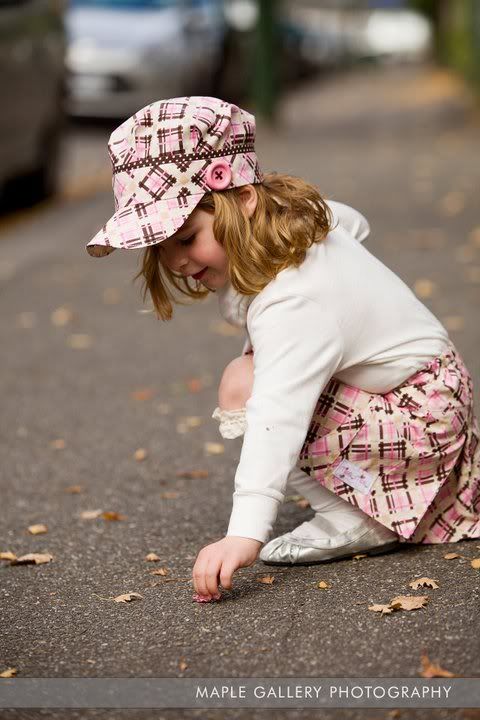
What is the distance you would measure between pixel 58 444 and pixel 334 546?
1.62 meters

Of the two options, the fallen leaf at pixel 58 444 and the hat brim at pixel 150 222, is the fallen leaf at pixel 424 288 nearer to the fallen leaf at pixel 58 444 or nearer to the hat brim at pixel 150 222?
the fallen leaf at pixel 58 444

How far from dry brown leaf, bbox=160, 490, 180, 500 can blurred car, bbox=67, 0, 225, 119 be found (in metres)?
9.82

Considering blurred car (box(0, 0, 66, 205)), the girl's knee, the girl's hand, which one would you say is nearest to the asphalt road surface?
the girl's hand

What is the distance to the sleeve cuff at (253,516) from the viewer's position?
2625 mm

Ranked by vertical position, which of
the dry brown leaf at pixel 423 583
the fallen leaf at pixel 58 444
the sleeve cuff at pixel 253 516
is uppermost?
the sleeve cuff at pixel 253 516

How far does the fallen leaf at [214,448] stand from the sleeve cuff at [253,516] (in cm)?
148

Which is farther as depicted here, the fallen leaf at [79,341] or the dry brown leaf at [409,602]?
the fallen leaf at [79,341]

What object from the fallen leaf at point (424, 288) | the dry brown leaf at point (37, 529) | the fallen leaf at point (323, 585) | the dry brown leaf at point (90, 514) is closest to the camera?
the fallen leaf at point (323, 585)

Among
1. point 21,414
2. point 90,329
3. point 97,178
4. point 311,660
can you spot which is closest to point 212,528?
point 311,660

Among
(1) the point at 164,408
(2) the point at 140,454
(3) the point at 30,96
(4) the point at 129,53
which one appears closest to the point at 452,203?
(3) the point at 30,96

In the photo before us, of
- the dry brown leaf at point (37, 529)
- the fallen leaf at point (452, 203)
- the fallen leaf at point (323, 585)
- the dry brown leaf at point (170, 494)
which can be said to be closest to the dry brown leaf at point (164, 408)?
the dry brown leaf at point (170, 494)

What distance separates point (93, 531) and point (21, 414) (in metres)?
1.40

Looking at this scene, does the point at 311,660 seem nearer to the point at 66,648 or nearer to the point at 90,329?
the point at 66,648

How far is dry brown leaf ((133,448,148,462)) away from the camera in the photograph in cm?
413
